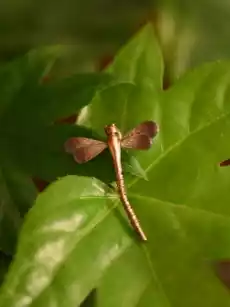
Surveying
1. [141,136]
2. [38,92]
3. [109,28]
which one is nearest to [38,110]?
[38,92]

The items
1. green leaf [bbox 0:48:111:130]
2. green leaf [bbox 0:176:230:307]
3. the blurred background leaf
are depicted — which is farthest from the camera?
the blurred background leaf

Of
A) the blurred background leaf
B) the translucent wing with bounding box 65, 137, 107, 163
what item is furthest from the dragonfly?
the blurred background leaf

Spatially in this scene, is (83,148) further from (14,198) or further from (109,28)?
(109,28)

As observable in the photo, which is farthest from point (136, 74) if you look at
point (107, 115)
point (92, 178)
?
point (92, 178)

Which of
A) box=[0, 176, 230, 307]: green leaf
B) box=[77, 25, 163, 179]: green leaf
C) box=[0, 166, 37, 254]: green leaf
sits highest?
box=[77, 25, 163, 179]: green leaf

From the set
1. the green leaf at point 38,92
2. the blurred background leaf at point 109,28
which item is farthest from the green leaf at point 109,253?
the blurred background leaf at point 109,28

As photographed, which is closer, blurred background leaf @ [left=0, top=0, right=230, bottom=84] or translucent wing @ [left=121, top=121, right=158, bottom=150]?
translucent wing @ [left=121, top=121, right=158, bottom=150]

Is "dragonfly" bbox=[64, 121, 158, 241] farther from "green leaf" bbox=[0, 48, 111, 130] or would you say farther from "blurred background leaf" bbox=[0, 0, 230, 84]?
"blurred background leaf" bbox=[0, 0, 230, 84]
